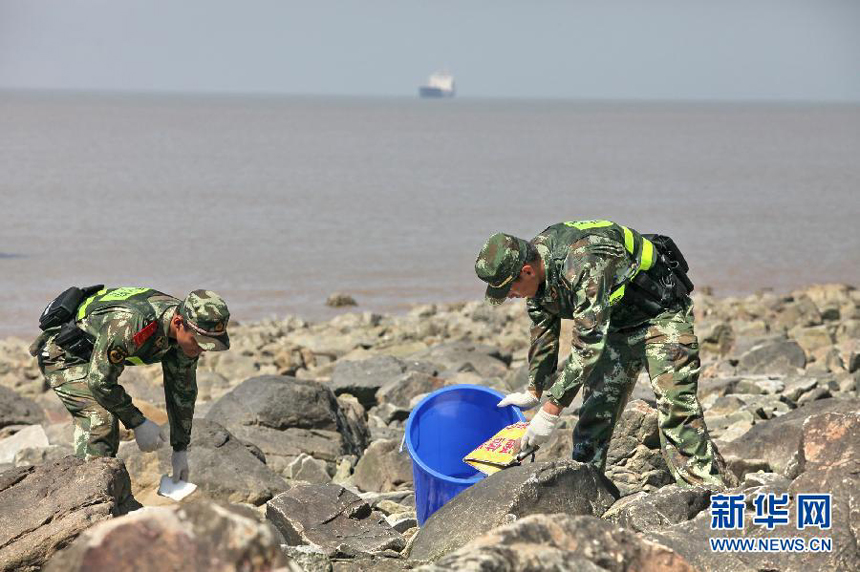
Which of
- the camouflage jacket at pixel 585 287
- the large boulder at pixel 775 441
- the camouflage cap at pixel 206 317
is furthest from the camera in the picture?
the large boulder at pixel 775 441

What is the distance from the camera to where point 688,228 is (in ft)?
97.5

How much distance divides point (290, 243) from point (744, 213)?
1479 cm

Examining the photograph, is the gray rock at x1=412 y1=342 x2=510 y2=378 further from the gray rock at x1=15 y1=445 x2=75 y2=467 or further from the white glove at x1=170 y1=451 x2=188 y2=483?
the white glove at x1=170 y1=451 x2=188 y2=483

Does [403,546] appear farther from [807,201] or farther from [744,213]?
[807,201]

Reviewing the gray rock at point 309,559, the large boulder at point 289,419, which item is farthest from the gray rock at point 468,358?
the gray rock at point 309,559

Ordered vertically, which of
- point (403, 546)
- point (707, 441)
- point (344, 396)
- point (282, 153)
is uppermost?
point (707, 441)

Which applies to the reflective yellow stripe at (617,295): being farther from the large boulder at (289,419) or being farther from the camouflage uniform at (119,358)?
the large boulder at (289,419)

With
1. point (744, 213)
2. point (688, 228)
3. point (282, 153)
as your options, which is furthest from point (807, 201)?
point (282, 153)

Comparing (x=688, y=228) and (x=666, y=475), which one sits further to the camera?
(x=688, y=228)

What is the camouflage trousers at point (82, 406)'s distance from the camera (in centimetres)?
585

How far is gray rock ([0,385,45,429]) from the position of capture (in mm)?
9531

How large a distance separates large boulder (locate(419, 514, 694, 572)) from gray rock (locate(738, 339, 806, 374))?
7.57 m

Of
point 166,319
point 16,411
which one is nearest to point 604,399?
point 166,319

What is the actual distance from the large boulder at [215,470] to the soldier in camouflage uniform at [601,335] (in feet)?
5.89
